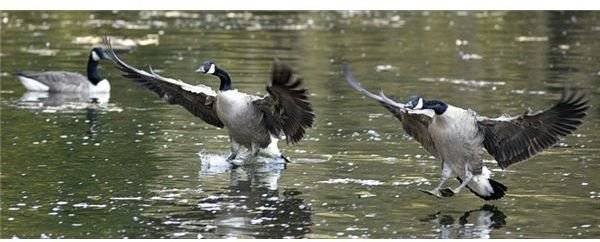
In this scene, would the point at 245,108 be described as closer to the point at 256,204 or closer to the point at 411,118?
the point at 256,204

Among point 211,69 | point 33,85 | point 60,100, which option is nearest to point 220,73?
point 211,69

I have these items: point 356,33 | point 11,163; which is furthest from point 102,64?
point 11,163

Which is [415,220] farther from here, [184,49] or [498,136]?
[184,49]

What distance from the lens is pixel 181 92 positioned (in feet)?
45.8

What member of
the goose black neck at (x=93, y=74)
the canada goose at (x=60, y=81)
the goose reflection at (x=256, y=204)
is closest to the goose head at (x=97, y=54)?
the goose black neck at (x=93, y=74)

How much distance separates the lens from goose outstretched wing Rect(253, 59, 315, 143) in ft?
38.9

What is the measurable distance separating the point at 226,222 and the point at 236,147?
3.22 meters

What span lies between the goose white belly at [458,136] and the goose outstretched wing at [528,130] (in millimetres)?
198

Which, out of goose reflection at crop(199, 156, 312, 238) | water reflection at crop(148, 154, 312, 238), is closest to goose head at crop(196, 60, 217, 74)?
goose reflection at crop(199, 156, 312, 238)

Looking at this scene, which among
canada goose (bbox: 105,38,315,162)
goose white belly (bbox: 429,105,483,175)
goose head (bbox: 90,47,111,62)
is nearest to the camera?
goose white belly (bbox: 429,105,483,175)

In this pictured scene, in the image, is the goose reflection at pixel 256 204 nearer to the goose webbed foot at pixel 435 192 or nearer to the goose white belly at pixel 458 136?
the goose webbed foot at pixel 435 192

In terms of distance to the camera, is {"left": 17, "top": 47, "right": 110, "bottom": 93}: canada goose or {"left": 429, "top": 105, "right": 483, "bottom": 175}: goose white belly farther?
{"left": 17, "top": 47, "right": 110, "bottom": 93}: canada goose

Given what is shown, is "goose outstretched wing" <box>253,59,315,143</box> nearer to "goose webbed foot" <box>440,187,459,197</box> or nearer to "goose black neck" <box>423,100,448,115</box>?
"goose black neck" <box>423,100,448,115</box>

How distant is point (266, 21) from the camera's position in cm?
3462
